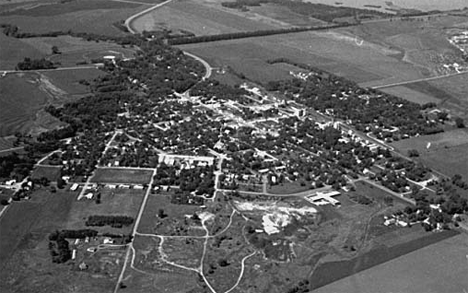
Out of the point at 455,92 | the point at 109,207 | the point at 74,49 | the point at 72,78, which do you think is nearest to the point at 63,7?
the point at 74,49

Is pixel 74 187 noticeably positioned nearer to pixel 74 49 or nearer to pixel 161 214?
pixel 161 214

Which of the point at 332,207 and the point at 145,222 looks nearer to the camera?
the point at 145,222

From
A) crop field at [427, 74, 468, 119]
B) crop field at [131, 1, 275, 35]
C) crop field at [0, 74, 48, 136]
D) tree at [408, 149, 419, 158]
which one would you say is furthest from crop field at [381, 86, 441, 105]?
crop field at [0, 74, 48, 136]

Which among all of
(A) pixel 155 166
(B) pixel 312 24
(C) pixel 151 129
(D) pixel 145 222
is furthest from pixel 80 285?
(B) pixel 312 24

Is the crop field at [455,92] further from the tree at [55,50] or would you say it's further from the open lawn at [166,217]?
the tree at [55,50]

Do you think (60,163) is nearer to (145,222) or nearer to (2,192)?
(2,192)

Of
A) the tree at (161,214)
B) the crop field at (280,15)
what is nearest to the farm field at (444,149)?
the tree at (161,214)

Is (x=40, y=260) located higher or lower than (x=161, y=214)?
lower
